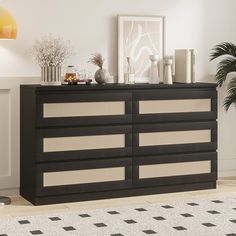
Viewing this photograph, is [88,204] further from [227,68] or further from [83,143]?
[227,68]

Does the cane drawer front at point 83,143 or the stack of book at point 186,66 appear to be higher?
the stack of book at point 186,66

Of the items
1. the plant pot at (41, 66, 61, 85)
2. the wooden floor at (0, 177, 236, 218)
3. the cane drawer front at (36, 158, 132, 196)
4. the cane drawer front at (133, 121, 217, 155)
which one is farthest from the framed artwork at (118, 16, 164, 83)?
the wooden floor at (0, 177, 236, 218)

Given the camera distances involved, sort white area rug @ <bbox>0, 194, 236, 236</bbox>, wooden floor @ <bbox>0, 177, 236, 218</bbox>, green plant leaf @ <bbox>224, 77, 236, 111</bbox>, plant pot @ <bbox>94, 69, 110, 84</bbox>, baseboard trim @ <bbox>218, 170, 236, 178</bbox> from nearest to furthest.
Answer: white area rug @ <bbox>0, 194, 236, 236</bbox>
wooden floor @ <bbox>0, 177, 236, 218</bbox>
plant pot @ <bbox>94, 69, 110, 84</bbox>
green plant leaf @ <bbox>224, 77, 236, 111</bbox>
baseboard trim @ <bbox>218, 170, 236, 178</bbox>

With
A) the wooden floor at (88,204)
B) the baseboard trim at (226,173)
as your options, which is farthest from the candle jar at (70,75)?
the baseboard trim at (226,173)

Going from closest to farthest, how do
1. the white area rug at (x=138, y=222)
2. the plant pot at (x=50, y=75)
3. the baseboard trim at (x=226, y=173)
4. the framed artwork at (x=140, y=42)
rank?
the white area rug at (x=138, y=222) < the plant pot at (x=50, y=75) < the framed artwork at (x=140, y=42) < the baseboard trim at (x=226, y=173)

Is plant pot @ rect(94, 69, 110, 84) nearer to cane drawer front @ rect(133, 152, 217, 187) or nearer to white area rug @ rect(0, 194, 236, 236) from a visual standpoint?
cane drawer front @ rect(133, 152, 217, 187)

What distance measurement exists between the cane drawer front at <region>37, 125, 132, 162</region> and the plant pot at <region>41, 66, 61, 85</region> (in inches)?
16.8

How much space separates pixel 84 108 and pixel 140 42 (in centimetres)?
109

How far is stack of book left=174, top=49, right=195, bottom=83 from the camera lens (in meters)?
6.06

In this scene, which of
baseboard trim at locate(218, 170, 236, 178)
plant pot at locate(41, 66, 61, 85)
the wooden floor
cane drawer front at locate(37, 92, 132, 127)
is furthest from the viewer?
Answer: baseboard trim at locate(218, 170, 236, 178)

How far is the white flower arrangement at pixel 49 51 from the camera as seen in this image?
217 inches

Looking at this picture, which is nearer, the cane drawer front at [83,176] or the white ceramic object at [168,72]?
the cane drawer front at [83,176]

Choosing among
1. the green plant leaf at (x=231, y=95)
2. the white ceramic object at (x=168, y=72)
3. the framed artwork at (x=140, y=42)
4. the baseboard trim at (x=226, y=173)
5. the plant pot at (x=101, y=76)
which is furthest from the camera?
the baseboard trim at (x=226, y=173)

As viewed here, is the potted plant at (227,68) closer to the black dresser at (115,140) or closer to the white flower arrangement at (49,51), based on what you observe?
the black dresser at (115,140)
